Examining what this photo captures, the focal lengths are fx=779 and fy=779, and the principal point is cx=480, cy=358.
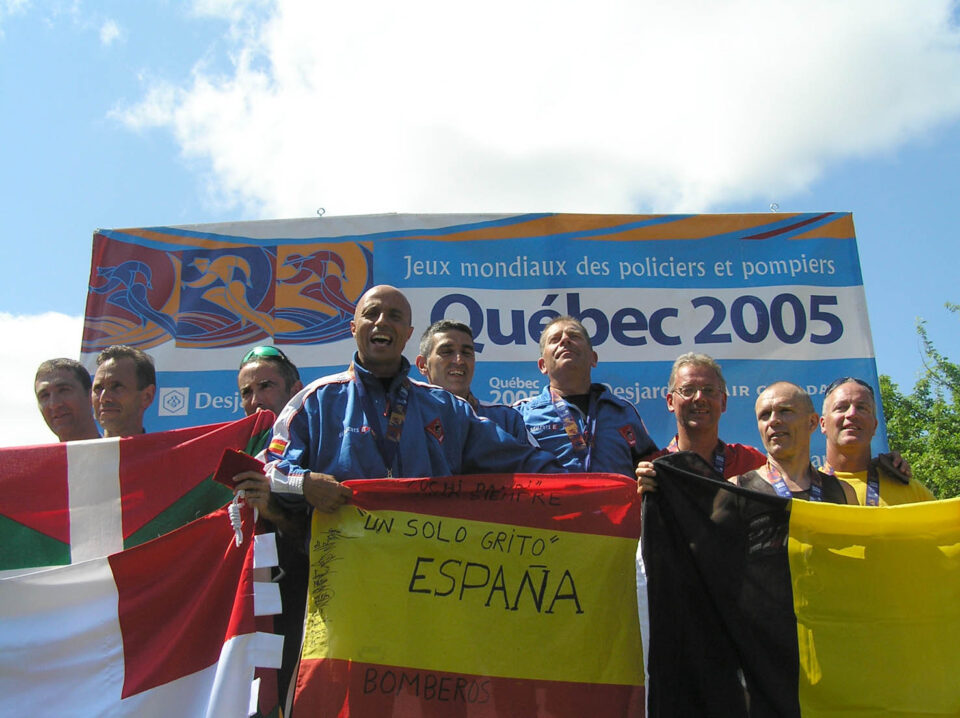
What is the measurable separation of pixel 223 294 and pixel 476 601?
392 cm

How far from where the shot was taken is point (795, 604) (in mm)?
2824

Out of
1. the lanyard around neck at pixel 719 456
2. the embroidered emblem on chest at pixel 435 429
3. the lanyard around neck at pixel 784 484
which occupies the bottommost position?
the lanyard around neck at pixel 784 484

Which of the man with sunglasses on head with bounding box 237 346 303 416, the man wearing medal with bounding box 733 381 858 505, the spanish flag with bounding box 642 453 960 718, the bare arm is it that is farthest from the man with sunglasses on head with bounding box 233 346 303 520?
Answer: the man wearing medal with bounding box 733 381 858 505

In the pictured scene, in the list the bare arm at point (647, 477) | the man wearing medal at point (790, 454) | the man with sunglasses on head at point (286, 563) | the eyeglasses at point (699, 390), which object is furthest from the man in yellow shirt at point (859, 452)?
the man with sunglasses on head at point (286, 563)

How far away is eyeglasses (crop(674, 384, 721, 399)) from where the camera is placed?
3.70 meters

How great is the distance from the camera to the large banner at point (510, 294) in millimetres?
5793

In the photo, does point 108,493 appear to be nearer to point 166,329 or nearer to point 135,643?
point 135,643

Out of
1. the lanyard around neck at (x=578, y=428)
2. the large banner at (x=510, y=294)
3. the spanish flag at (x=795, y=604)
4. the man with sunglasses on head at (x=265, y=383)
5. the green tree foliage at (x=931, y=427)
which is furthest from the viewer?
the green tree foliage at (x=931, y=427)

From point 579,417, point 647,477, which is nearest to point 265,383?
point 579,417

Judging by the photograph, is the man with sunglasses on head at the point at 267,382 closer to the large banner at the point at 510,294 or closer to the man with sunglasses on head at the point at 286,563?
the man with sunglasses on head at the point at 286,563

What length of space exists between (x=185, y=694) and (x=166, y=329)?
3.58 metres

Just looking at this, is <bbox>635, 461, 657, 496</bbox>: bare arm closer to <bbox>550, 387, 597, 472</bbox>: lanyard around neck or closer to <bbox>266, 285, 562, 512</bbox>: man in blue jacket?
<bbox>266, 285, 562, 512</bbox>: man in blue jacket

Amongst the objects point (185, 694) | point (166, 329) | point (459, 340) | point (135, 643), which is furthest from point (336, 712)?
point (166, 329)

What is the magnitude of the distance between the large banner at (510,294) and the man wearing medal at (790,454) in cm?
214
